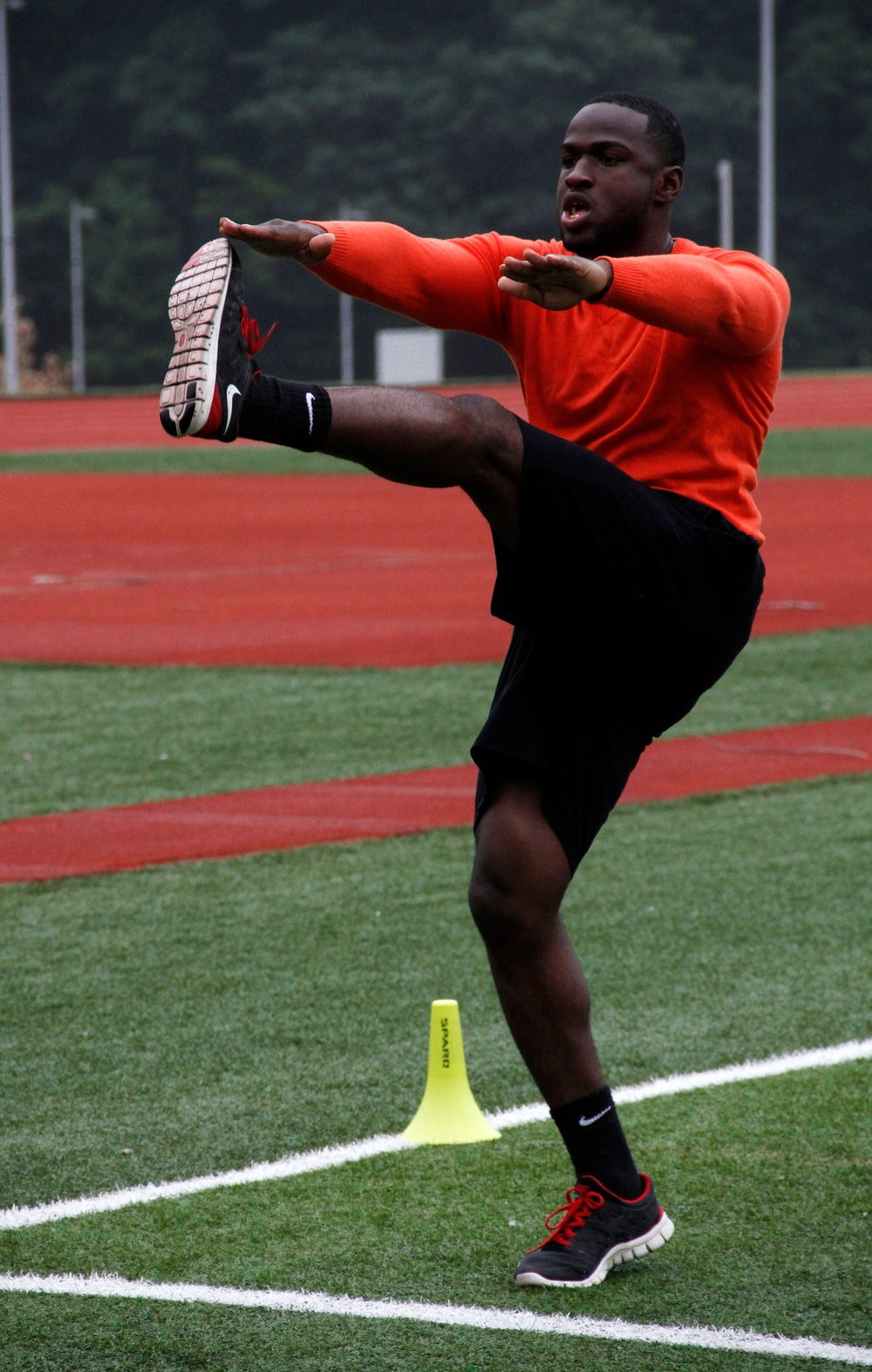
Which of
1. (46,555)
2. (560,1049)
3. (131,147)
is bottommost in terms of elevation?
(46,555)

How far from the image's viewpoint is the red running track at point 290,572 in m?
13.4

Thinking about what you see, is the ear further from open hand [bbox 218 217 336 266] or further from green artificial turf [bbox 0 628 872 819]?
green artificial turf [bbox 0 628 872 819]

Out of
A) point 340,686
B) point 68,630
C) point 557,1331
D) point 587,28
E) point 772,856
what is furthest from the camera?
point 587,28

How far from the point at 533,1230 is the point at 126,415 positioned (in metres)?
45.1

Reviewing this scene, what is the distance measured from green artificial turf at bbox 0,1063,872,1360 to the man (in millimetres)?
133

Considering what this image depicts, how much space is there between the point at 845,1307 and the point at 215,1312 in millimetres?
1116

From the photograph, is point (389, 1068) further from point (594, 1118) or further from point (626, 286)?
point (626, 286)

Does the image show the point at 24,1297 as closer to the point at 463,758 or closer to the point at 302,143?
the point at 463,758

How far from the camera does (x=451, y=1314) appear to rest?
362 cm

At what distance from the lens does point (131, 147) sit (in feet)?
237

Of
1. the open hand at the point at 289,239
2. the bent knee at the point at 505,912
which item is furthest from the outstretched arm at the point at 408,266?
the bent knee at the point at 505,912

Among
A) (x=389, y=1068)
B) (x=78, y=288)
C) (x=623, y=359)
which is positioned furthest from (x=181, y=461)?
(x=78, y=288)

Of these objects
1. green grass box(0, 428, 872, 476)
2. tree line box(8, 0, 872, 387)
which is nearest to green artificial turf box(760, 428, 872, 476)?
green grass box(0, 428, 872, 476)

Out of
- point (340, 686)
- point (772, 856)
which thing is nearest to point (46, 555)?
point (340, 686)
